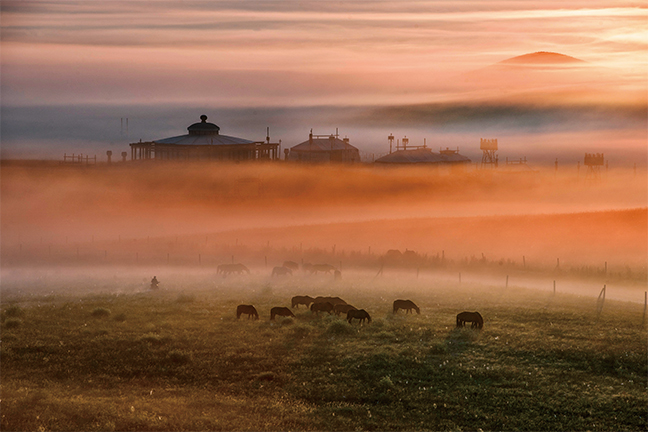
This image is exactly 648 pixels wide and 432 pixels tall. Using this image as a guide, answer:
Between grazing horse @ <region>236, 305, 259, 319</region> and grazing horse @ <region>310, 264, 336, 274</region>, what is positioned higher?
grazing horse @ <region>236, 305, 259, 319</region>

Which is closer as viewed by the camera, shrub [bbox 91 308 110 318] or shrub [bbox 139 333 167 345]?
shrub [bbox 139 333 167 345]

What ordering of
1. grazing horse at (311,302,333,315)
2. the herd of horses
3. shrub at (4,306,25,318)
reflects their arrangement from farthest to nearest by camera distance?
shrub at (4,306,25,318)
grazing horse at (311,302,333,315)
the herd of horses

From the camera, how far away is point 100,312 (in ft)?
145

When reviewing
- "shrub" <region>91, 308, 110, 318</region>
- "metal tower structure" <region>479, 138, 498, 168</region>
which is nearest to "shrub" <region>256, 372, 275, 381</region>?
"shrub" <region>91, 308, 110, 318</region>

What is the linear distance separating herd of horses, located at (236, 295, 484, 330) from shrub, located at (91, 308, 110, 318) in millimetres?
8831

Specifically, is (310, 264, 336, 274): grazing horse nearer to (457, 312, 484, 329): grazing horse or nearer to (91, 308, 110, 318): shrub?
(91, 308, 110, 318): shrub

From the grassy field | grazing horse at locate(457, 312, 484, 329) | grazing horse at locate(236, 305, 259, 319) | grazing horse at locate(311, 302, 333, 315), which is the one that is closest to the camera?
the grassy field

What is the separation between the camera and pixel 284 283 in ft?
206

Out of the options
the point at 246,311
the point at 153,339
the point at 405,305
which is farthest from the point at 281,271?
the point at 153,339

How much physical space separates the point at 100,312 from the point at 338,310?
1583 cm

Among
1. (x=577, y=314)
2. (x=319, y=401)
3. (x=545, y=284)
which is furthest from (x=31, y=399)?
(x=545, y=284)

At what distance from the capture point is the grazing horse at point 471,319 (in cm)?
3962

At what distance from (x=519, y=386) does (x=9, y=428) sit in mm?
21484

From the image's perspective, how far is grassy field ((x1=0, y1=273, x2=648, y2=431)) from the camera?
26672mm
